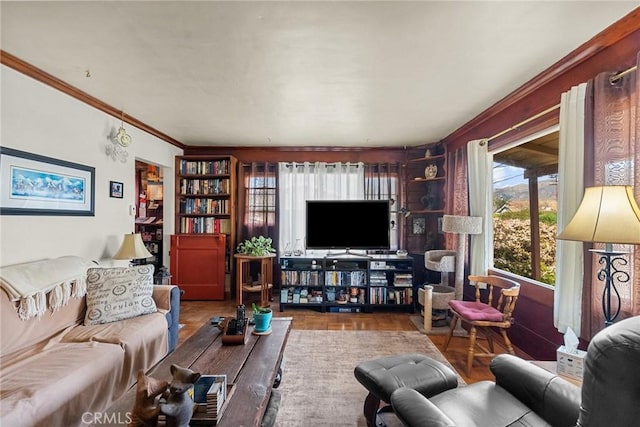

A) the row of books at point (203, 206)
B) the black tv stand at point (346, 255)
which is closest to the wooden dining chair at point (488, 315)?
the black tv stand at point (346, 255)

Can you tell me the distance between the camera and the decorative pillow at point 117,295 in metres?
2.22

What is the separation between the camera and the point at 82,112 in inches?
106

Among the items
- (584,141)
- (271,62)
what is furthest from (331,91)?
(584,141)

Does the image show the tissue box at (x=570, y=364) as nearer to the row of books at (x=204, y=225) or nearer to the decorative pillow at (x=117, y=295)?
the decorative pillow at (x=117, y=295)

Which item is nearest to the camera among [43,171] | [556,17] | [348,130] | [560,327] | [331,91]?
[556,17]

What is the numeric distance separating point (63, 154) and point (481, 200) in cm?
409

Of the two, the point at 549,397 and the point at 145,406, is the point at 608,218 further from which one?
the point at 145,406

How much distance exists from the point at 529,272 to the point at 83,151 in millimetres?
4400

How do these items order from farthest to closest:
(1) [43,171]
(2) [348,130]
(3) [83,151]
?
(2) [348,130] → (3) [83,151] → (1) [43,171]

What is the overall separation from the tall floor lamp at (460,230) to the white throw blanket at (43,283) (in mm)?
3431

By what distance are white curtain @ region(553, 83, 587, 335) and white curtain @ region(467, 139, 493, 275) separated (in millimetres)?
1057

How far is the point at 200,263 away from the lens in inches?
167

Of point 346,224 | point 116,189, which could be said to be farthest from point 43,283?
point 346,224

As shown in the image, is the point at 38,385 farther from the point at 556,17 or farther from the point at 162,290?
the point at 556,17
